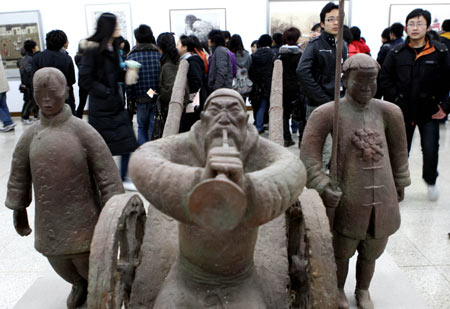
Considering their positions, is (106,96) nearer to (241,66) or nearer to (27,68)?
(241,66)

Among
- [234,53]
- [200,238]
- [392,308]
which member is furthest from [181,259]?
[234,53]

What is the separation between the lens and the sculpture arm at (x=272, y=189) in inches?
44.9

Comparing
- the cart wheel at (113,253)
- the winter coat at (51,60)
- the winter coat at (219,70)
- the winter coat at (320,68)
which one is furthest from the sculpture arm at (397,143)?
the winter coat at (51,60)

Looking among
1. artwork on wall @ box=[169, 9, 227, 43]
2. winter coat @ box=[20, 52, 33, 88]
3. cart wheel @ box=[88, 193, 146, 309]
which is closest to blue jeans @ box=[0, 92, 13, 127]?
winter coat @ box=[20, 52, 33, 88]

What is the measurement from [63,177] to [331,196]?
120cm

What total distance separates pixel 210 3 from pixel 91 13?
2.35 meters

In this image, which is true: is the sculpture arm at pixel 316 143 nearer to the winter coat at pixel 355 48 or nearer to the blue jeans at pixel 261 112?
the winter coat at pixel 355 48

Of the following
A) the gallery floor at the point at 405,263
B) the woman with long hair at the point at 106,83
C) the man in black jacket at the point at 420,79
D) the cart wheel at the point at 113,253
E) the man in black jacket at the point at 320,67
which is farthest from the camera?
the man in black jacket at the point at 420,79

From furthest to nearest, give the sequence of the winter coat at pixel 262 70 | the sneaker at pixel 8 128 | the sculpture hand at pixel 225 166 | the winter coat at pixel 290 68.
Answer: the sneaker at pixel 8 128 < the winter coat at pixel 262 70 < the winter coat at pixel 290 68 < the sculpture hand at pixel 225 166

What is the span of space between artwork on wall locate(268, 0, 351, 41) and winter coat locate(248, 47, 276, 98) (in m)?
2.29

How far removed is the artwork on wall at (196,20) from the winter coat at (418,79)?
5463 millimetres

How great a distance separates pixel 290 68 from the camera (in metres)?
5.29

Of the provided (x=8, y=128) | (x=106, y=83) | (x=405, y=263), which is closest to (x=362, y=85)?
(x=405, y=263)

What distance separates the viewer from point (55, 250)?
2018 millimetres
